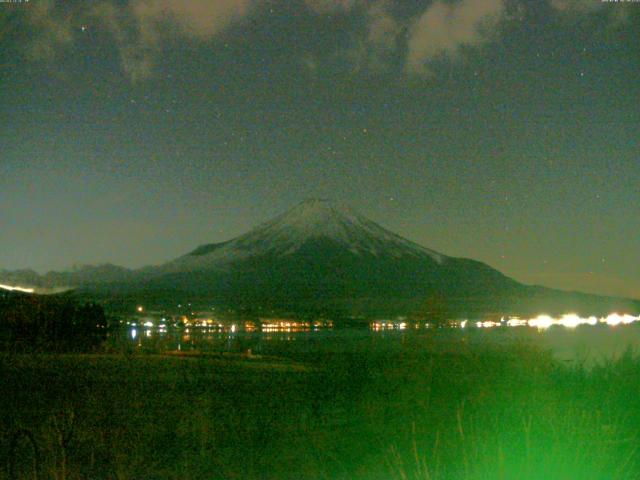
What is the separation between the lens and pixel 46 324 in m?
41.6

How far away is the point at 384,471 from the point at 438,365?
9.09 m

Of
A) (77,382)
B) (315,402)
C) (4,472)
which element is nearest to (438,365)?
(315,402)

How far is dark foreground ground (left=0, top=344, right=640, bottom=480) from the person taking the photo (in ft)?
32.0

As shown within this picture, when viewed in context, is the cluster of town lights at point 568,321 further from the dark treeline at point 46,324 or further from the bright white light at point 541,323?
the dark treeline at point 46,324

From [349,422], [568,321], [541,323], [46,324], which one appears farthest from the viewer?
[568,321]

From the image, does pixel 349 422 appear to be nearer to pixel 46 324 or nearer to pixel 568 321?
pixel 46 324

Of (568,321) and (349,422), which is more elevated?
(568,321)

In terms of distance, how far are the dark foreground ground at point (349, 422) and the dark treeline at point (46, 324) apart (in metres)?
18.4

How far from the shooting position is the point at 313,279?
396 ft

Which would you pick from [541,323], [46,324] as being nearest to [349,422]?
[541,323]

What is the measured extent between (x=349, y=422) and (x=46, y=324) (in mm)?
29768

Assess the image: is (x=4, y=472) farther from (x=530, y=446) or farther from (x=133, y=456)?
(x=530, y=446)

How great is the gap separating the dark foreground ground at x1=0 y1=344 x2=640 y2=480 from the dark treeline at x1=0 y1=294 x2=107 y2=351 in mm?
18364

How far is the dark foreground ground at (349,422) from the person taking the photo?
32.0ft
